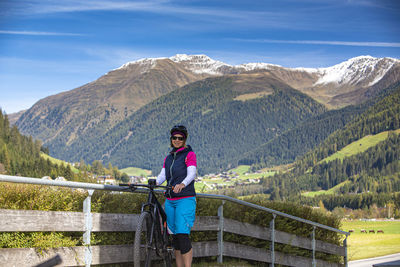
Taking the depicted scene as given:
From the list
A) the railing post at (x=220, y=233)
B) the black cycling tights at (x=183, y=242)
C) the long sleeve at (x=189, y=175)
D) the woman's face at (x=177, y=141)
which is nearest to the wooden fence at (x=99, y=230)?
the railing post at (x=220, y=233)

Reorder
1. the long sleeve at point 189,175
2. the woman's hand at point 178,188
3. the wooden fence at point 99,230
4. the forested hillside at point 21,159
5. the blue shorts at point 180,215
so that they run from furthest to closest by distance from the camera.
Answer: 1. the forested hillside at point 21,159
2. the blue shorts at point 180,215
3. the long sleeve at point 189,175
4. the woman's hand at point 178,188
5. the wooden fence at point 99,230

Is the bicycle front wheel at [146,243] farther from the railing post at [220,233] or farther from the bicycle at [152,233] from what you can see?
the railing post at [220,233]

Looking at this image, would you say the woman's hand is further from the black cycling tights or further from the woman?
the black cycling tights

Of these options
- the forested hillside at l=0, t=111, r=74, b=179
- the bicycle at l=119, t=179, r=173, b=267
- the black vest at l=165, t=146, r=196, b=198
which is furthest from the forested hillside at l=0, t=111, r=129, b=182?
the bicycle at l=119, t=179, r=173, b=267

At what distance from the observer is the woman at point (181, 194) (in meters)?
7.66

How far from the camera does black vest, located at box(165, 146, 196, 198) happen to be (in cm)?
769

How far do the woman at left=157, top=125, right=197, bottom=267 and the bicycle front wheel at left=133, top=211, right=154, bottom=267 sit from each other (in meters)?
0.57

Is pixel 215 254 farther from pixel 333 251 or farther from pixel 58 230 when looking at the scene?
pixel 333 251

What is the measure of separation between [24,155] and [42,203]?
171265 mm

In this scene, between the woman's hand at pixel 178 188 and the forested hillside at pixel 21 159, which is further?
the forested hillside at pixel 21 159

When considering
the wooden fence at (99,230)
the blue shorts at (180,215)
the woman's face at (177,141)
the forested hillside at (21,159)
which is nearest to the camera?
the wooden fence at (99,230)

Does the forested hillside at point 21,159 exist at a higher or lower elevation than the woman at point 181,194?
higher

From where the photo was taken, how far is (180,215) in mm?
7641

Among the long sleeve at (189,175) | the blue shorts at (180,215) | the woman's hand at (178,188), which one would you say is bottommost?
the blue shorts at (180,215)
